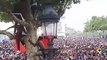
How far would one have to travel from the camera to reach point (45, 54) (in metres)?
7.34

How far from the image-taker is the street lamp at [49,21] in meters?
7.48

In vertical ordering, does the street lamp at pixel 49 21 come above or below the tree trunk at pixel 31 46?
above

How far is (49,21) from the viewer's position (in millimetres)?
7512

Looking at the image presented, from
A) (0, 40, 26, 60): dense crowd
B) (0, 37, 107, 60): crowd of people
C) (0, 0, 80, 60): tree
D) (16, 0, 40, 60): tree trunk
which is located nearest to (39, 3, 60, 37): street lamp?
(0, 0, 80, 60): tree

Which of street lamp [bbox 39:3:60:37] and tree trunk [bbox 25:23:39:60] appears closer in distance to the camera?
street lamp [bbox 39:3:60:37]

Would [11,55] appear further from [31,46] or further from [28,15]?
[31,46]

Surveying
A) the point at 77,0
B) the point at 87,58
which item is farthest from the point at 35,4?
the point at 87,58

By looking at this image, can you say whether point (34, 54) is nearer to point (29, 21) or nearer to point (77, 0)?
point (29, 21)

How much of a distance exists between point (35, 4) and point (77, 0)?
5.39ft

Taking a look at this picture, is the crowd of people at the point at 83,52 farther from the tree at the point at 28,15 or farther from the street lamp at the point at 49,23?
the street lamp at the point at 49,23

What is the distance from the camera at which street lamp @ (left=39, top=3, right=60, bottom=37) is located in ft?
24.6

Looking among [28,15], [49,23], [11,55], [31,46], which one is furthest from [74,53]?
[49,23]

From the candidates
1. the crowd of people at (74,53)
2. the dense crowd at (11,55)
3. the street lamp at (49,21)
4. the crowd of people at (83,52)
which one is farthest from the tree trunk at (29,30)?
the dense crowd at (11,55)

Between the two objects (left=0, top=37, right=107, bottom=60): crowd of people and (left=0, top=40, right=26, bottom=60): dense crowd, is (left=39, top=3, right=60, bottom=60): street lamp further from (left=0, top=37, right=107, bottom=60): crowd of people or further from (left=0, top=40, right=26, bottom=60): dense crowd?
(left=0, top=40, right=26, bottom=60): dense crowd
